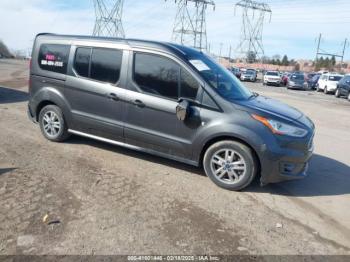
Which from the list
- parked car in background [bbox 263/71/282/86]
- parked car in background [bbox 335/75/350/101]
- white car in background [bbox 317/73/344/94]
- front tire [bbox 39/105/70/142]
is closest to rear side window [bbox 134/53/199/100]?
front tire [bbox 39/105/70/142]

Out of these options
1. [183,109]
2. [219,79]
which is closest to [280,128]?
[219,79]

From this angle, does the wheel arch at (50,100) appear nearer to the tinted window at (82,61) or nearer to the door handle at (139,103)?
the tinted window at (82,61)

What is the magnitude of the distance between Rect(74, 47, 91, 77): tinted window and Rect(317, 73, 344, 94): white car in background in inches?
1089

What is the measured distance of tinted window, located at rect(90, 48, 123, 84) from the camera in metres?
5.80

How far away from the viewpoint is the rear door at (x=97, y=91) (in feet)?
19.0

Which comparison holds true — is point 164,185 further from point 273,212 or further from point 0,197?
point 0,197

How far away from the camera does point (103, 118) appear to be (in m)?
5.95

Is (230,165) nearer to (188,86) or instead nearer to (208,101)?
(208,101)

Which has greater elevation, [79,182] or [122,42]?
[122,42]

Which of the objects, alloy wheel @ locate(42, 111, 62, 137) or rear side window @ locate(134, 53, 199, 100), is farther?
A: alloy wheel @ locate(42, 111, 62, 137)

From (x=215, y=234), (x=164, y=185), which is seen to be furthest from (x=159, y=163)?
(x=215, y=234)

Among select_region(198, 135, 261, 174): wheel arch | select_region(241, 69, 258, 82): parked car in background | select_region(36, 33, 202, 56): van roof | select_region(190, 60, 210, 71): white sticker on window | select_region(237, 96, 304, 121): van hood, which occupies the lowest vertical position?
select_region(241, 69, 258, 82): parked car in background

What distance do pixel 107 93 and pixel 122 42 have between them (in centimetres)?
85

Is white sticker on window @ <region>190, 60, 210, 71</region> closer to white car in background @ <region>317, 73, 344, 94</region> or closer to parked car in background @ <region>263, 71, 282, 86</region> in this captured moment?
white car in background @ <region>317, 73, 344, 94</region>
